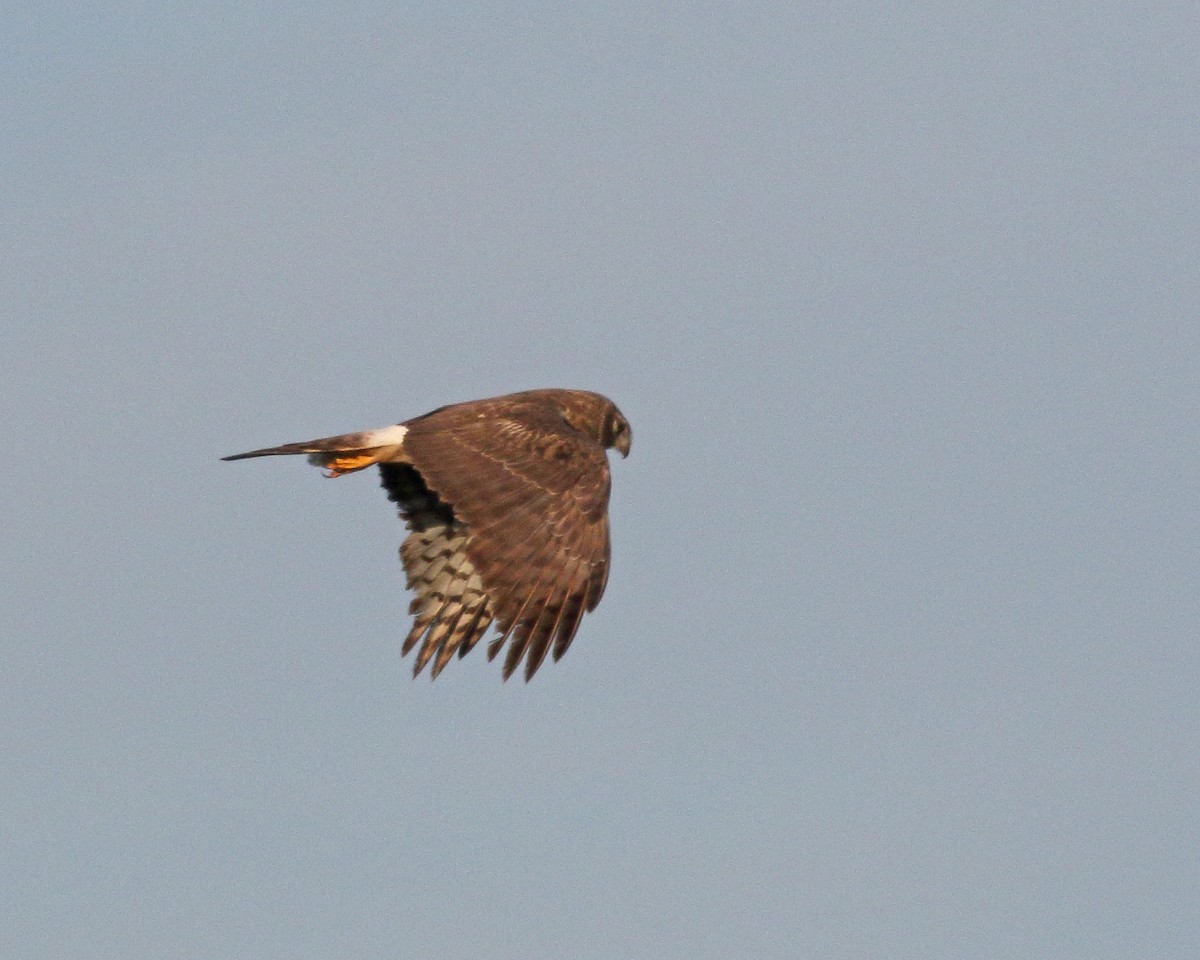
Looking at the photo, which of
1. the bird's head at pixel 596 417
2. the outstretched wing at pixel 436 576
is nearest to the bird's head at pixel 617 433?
the bird's head at pixel 596 417

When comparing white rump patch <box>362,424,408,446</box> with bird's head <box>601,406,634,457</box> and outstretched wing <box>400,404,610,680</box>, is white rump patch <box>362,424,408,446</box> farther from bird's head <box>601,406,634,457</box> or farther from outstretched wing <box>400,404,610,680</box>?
bird's head <box>601,406,634,457</box>

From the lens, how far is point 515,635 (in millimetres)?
14859

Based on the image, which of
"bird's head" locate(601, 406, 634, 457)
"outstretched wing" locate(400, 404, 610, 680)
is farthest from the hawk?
"bird's head" locate(601, 406, 634, 457)

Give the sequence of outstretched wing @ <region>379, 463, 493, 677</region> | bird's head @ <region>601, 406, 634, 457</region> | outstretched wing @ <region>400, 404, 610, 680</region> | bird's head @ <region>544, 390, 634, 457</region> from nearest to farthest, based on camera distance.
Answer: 1. outstretched wing @ <region>400, 404, 610, 680</region>
2. outstretched wing @ <region>379, 463, 493, 677</region>
3. bird's head @ <region>544, 390, 634, 457</region>
4. bird's head @ <region>601, 406, 634, 457</region>

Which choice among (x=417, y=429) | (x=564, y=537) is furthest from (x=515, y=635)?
(x=417, y=429)

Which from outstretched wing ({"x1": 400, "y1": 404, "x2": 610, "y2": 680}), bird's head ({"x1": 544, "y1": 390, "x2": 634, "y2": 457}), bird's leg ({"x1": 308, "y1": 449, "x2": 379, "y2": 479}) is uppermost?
bird's head ({"x1": 544, "y1": 390, "x2": 634, "y2": 457})

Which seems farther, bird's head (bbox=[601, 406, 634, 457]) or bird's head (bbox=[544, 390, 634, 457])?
bird's head (bbox=[601, 406, 634, 457])

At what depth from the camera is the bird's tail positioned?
675 inches

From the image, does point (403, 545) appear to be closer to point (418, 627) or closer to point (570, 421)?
point (418, 627)

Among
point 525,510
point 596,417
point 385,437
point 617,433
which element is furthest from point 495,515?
point 617,433

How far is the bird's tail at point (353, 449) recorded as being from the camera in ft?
56.2

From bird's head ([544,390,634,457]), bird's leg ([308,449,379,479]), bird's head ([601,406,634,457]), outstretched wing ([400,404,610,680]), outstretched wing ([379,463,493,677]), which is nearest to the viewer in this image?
outstretched wing ([400,404,610,680])

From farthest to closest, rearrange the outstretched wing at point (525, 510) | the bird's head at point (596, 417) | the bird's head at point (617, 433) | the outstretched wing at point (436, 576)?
the bird's head at point (617, 433) < the bird's head at point (596, 417) < the outstretched wing at point (436, 576) < the outstretched wing at point (525, 510)

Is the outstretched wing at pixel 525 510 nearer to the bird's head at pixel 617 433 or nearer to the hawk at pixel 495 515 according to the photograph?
the hawk at pixel 495 515
